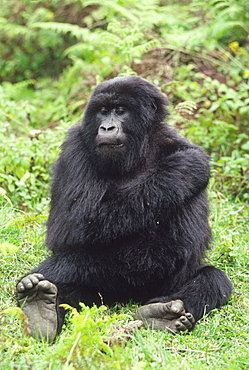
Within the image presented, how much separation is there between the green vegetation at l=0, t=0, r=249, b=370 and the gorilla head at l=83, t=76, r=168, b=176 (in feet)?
3.38

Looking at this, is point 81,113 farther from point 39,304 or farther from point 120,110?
point 39,304

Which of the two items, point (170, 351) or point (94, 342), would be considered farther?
point (170, 351)

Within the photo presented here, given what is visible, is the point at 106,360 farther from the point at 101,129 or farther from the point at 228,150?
the point at 228,150

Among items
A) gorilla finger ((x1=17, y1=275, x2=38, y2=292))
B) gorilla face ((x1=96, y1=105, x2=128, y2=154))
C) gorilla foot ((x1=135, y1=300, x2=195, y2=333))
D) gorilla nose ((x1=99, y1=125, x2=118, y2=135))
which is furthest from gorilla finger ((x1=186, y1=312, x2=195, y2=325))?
gorilla nose ((x1=99, y1=125, x2=118, y2=135))

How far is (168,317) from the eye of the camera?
10.9ft

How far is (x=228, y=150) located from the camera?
664cm

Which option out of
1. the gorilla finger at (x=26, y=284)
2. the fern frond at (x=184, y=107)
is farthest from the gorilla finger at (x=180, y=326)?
the fern frond at (x=184, y=107)

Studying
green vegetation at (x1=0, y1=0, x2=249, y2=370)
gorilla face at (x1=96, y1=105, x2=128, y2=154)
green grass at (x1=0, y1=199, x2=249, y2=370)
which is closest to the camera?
green grass at (x1=0, y1=199, x2=249, y2=370)

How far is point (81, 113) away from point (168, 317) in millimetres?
4612

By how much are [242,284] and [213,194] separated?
1.61 metres

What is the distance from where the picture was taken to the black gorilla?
3.64m

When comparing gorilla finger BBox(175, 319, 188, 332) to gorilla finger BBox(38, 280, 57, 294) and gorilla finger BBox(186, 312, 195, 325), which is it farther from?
gorilla finger BBox(38, 280, 57, 294)

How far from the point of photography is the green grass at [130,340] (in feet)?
8.49

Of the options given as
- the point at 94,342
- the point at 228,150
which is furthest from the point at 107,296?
the point at 228,150
